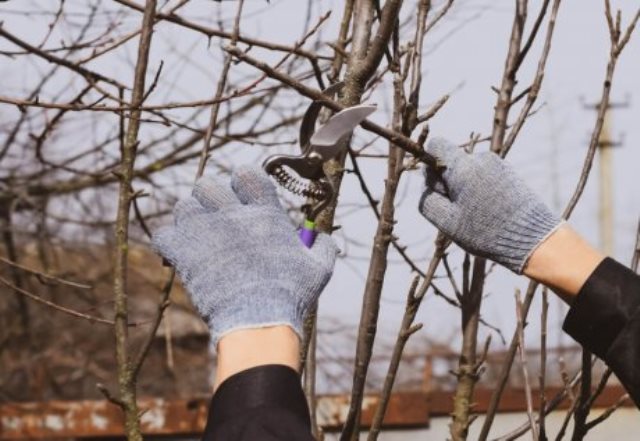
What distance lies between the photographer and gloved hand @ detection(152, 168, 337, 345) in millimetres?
1489

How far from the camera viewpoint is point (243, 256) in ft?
5.08

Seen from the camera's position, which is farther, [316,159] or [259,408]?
[316,159]

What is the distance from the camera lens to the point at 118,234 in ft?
8.86

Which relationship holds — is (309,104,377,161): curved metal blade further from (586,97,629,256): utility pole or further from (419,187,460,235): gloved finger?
(586,97,629,256): utility pole

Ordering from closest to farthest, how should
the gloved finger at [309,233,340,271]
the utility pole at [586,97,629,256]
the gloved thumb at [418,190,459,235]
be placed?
1. the gloved finger at [309,233,340,271]
2. the gloved thumb at [418,190,459,235]
3. the utility pole at [586,97,629,256]

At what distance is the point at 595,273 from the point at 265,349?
0.55 meters

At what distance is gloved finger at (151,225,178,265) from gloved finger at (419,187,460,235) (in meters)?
0.46

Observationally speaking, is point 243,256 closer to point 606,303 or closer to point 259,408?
point 259,408

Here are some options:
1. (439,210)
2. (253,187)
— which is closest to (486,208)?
(439,210)

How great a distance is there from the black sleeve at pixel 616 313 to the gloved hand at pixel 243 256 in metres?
0.39

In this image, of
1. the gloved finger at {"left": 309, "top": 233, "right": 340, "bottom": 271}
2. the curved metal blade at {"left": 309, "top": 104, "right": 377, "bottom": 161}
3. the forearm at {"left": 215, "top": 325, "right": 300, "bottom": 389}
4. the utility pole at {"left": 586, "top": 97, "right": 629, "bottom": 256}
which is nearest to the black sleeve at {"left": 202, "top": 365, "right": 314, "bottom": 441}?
the forearm at {"left": 215, "top": 325, "right": 300, "bottom": 389}

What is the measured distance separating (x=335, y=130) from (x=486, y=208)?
0.27 metres

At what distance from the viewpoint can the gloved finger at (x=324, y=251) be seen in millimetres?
1604

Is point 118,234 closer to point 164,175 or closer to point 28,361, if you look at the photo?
point 164,175
